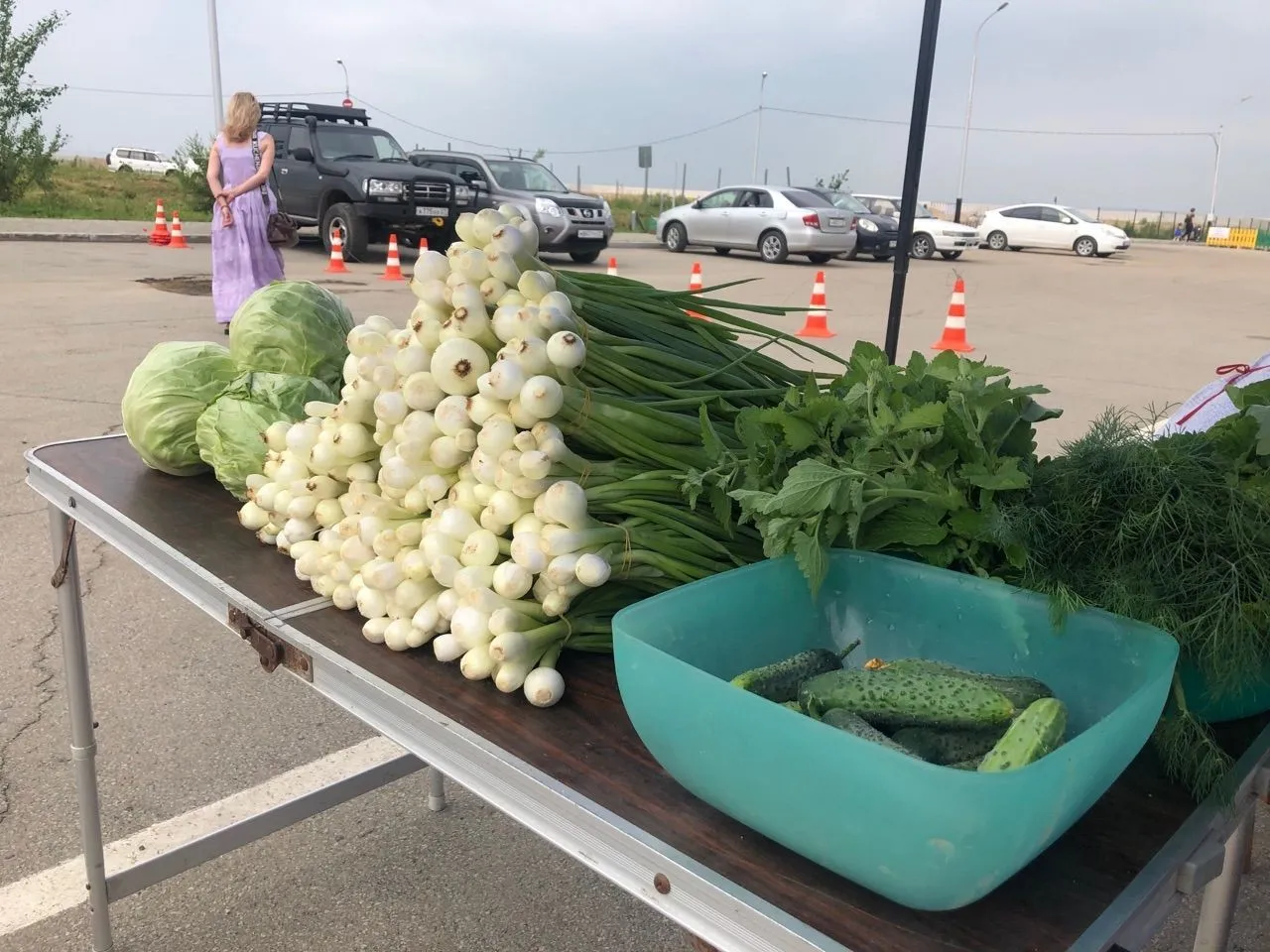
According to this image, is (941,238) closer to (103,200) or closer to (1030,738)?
(103,200)

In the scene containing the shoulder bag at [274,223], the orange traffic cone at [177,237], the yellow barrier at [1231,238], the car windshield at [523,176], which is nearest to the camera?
the shoulder bag at [274,223]

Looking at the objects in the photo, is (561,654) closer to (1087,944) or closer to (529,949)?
(1087,944)

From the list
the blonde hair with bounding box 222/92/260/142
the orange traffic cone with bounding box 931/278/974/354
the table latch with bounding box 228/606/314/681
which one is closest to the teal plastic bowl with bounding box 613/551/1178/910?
the table latch with bounding box 228/606/314/681

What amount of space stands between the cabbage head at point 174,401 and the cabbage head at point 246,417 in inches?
3.1

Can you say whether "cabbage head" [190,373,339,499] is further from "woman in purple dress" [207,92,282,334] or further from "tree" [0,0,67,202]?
"tree" [0,0,67,202]

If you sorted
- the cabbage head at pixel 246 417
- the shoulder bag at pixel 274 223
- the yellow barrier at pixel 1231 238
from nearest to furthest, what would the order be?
the cabbage head at pixel 246 417 → the shoulder bag at pixel 274 223 → the yellow barrier at pixel 1231 238

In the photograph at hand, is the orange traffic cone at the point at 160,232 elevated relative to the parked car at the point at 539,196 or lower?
lower

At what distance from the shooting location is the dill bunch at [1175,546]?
1209 mm

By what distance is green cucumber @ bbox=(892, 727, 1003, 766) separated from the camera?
1148 millimetres

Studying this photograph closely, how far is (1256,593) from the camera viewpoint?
3.99 feet

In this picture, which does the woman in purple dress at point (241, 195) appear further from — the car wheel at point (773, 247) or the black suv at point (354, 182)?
the car wheel at point (773, 247)

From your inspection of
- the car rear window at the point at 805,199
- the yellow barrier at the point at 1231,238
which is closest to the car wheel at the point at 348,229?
the car rear window at the point at 805,199

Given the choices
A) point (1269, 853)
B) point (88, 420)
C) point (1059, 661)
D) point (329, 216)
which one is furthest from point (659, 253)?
point (1059, 661)

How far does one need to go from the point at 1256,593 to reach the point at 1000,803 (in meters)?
0.58
